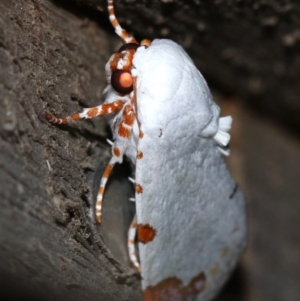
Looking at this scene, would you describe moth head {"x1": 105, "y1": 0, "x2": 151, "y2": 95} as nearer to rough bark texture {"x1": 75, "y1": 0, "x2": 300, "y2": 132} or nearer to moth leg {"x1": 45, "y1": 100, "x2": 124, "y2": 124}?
moth leg {"x1": 45, "y1": 100, "x2": 124, "y2": 124}

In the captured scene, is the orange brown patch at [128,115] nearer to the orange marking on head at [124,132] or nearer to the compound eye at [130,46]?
the orange marking on head at [124,132]

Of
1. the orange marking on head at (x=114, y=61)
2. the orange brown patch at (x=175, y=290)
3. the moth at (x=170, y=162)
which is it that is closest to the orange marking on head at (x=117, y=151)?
the moth at (x=170, y=162)

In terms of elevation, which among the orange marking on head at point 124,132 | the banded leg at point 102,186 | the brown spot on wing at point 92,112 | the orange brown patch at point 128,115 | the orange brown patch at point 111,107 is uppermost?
the brown spot on wing at point 92,112

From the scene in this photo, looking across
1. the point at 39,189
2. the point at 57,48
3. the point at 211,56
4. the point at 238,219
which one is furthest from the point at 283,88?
the point at 39,189

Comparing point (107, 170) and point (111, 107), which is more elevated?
point (111, 107)

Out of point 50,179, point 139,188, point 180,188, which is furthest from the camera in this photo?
point 180,188

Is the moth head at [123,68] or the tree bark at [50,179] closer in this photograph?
the tree bark at [50,179]

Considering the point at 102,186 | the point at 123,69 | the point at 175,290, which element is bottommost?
the point at 175,290

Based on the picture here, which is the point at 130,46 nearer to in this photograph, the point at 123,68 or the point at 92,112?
the point at 123,68

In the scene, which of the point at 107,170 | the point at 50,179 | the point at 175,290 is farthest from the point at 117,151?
the point at 175,290
